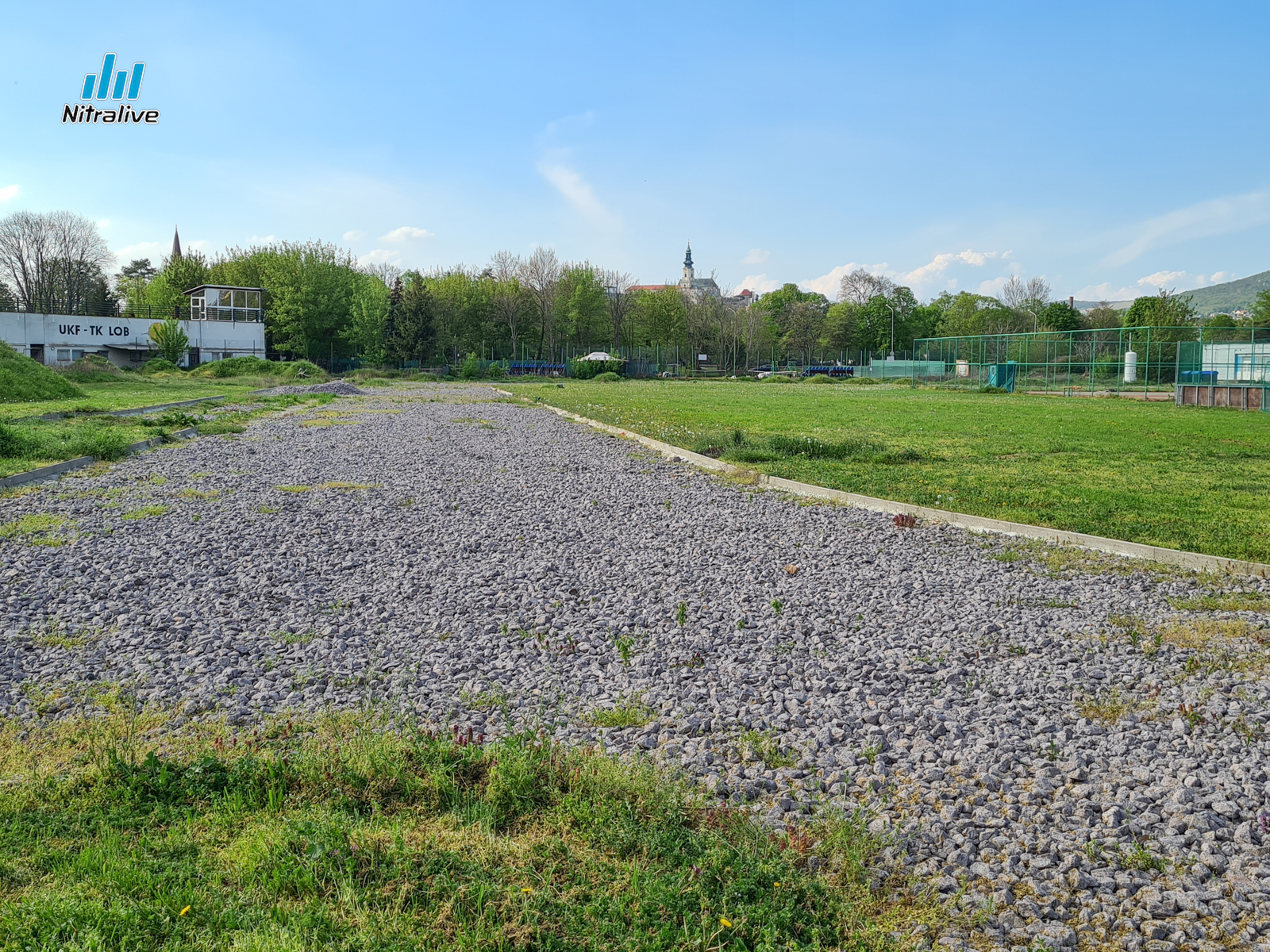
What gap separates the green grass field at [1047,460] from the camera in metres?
8.84

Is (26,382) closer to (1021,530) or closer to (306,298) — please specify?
(1021,530)

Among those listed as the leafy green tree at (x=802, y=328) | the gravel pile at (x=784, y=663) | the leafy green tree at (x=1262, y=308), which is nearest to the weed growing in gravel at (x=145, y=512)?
the gravel pile at (x=784, y=663)

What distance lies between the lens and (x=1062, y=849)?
3084mm

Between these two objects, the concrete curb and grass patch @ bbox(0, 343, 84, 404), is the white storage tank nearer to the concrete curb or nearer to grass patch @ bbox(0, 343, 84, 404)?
the concrete curb

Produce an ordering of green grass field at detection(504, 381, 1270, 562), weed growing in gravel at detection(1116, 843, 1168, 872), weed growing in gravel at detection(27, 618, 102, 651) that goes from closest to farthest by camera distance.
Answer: weed growing in gravel at detection(1116, 843, 1168, 872)
weed growing in gravel at detection(27, 618, 102, 651)
green grass field at detection(504, 381, 1270, 562)

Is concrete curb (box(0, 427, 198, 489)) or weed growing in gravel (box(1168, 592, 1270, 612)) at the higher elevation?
concrete curb (box(0, 427, 198, 489))

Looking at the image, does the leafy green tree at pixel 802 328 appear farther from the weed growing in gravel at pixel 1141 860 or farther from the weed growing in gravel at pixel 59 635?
the weed growing in gravel at pixel 1141 860

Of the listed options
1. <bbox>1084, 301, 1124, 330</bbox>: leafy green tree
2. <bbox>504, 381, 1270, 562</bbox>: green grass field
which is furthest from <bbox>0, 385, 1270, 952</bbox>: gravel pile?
<bbox>1084, 301, 1124, 330</bbox>: leafy green tree

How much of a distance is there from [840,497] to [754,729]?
21.8 ft

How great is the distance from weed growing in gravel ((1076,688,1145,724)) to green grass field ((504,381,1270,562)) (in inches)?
150

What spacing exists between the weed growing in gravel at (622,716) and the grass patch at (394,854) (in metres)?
0.42

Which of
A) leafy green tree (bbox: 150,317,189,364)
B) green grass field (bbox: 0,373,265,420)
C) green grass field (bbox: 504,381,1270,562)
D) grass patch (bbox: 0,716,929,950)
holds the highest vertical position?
leafy green tree (bbox: 150,317,189,364)

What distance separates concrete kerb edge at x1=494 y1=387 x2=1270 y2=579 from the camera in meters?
6.92

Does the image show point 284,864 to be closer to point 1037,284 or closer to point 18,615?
point 18,615
